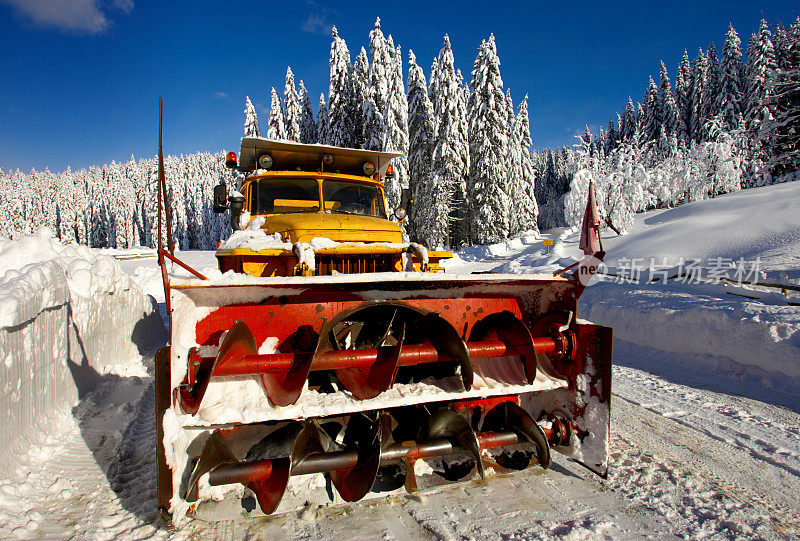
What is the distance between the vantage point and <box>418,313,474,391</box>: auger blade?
8.35ft

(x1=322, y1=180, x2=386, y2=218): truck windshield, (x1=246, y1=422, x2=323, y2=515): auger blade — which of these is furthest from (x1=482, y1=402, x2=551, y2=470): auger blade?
(x1=322, y1=180, x2=386, y2=218): truck windshield

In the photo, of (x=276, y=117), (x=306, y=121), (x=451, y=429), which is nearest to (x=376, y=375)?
(x=451, y=429)

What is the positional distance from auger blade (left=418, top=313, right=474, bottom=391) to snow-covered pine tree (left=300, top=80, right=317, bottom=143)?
1542 inches

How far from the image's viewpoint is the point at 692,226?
53.3 feet

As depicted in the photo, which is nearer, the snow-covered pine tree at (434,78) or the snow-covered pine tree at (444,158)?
the snow-covered pine tree at (444,158)

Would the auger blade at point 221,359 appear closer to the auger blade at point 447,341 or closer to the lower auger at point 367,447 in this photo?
the lower auger at point 367,447

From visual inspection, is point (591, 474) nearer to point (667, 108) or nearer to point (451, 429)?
point (451, 429)

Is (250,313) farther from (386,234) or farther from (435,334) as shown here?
(386,234)

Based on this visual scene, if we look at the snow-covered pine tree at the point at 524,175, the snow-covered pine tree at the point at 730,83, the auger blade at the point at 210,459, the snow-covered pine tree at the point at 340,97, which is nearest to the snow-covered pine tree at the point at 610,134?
the snow-covered pine tree at the point at 730,83

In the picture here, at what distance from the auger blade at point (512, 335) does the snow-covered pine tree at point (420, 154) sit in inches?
1142

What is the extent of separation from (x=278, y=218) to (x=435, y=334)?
276 cm

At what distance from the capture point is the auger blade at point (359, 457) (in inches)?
94.7

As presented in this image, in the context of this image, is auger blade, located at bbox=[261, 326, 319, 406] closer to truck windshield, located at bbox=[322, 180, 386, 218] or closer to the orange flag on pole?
the orange flag on pole

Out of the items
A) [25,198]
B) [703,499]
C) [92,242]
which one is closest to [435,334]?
[703,499]
